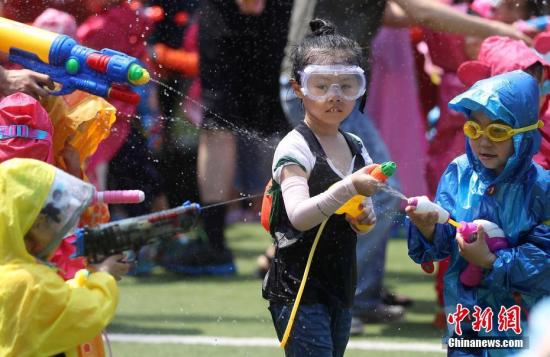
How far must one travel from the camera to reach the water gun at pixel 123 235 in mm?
3443

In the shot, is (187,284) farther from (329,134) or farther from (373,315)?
(329,134)

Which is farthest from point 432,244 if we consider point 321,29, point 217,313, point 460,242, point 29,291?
point 217,313

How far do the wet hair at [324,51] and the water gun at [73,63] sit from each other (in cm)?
52

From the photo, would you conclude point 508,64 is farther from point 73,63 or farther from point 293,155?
point 73,63

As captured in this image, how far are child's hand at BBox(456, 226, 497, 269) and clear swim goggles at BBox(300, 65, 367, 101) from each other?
0.60 meters

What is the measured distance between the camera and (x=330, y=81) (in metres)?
4.16

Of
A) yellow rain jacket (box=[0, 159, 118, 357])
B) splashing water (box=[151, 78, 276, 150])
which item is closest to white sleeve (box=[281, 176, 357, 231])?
yellow rain jacket (box=[0, 159, 118, 357])

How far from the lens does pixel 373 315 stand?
641 centimetres

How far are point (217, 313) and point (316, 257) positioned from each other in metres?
2.68

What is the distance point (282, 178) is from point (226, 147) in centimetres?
259

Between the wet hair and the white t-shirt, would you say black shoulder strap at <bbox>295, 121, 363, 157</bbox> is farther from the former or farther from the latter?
the wet hair

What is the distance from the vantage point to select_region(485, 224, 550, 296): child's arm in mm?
4031

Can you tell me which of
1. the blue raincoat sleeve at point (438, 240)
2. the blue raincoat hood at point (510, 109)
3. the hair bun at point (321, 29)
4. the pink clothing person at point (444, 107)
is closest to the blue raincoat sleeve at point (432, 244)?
the blue raincoat sleeve at point (438, 240)

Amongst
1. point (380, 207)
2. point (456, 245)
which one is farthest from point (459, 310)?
point (380, 207)
